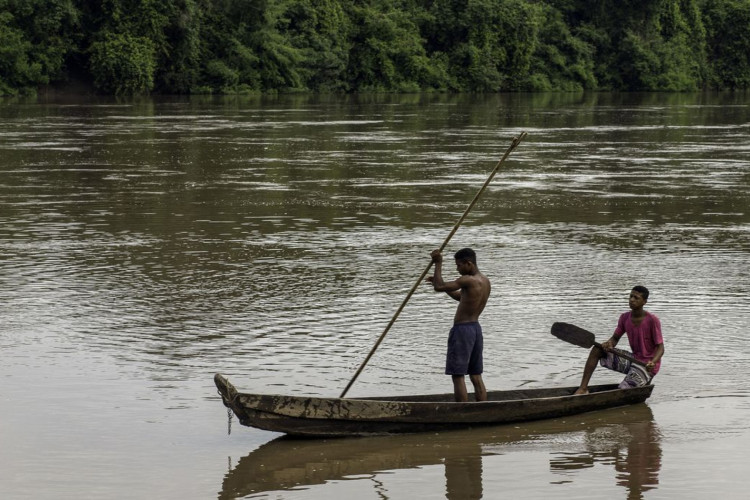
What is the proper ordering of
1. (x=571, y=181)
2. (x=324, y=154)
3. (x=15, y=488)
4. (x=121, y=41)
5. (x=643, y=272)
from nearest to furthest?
1. (x=15, y=488)
2. (x=643, y=272)
3. (x=571, y=181)
4. (x=324, y=154)
5. (x=121, y=41)

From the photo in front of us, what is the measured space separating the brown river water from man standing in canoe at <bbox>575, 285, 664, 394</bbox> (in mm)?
272

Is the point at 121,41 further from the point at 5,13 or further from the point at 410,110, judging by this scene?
the point at 410,110

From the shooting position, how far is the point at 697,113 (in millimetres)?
53094

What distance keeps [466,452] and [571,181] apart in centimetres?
1738

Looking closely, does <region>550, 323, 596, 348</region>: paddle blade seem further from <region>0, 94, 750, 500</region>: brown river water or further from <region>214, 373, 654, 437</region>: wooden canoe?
<region>0, 94, 750, 500</region>: brown river water

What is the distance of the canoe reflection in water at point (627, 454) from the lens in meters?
7.98

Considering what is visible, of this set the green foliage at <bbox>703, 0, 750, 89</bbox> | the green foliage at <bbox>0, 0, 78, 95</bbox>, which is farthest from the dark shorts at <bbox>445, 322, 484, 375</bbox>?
the green foliage at <bbox>703, 0, 750, 89</bbox>

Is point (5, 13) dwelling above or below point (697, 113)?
above

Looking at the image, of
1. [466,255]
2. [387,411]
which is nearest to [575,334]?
[466,255]

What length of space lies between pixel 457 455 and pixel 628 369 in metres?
1.76

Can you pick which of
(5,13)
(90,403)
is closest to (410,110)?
(5,13)

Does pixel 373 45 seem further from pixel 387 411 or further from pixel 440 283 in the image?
pixel 387 411

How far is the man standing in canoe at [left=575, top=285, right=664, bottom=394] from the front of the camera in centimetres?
936

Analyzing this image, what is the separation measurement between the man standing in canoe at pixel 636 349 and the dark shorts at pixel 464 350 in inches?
34.5
